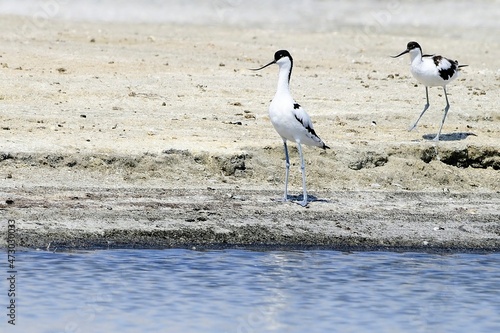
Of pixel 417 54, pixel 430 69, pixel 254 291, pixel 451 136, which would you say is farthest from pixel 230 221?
pixel 417 54

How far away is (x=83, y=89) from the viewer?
1645 cm

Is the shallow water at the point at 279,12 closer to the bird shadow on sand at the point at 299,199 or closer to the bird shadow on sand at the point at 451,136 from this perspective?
the bird shadow on sand at the point at 451,136

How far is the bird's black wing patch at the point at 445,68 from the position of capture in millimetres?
15555

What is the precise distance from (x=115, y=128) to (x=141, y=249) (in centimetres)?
360

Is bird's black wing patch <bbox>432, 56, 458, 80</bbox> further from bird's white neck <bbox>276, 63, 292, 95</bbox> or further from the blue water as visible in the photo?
the blue water

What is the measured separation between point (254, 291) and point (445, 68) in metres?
6.67

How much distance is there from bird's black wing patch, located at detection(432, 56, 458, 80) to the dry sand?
2.46 feet

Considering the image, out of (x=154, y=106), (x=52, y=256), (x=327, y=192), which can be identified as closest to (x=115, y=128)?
(x=154, y=106)

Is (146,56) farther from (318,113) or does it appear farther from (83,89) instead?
(318,113)

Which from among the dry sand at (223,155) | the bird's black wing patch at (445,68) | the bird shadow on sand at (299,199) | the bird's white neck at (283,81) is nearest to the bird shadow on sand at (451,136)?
the dry sand at (223,155)

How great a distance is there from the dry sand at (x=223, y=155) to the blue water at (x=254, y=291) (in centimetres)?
38

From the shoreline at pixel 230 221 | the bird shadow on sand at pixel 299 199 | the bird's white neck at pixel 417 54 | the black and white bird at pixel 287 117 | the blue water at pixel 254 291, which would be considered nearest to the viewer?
the blue water at pixel 254 291

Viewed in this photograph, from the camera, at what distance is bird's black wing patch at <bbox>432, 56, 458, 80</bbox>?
1555 cm

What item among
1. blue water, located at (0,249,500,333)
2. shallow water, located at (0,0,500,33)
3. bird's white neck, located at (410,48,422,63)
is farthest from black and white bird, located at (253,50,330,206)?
shallow water, located at (0,0,500,33)
